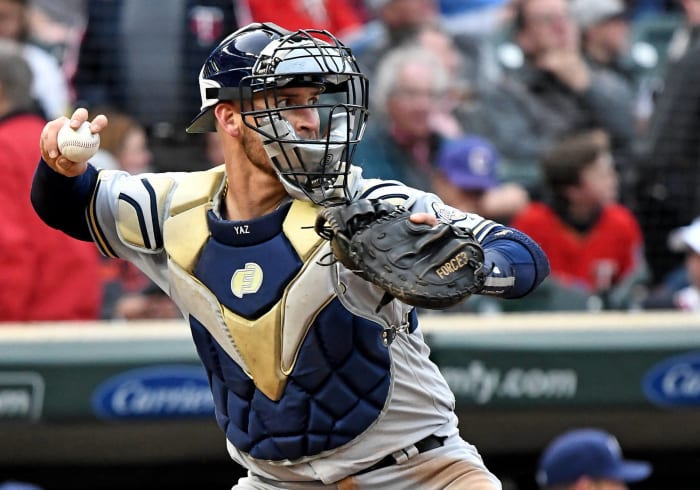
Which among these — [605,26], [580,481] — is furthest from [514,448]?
[605,26]

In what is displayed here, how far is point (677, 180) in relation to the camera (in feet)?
20.3

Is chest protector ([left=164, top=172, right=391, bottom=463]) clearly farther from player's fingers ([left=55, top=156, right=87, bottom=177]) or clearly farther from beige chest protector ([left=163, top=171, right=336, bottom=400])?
player's fingers ([left=55, top=156, right=87, bottom=177])

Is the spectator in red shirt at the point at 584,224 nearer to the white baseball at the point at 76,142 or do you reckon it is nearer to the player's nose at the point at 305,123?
the player's nose at the point at 305,123

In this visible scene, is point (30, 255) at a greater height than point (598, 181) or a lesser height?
lesser

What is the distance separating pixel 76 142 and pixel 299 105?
47 cm

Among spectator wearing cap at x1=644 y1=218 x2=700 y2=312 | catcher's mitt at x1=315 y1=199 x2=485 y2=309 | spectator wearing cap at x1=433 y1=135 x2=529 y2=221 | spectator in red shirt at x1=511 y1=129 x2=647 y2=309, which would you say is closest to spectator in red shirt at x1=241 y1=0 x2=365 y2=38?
spectator wearing cap at x1=433 y1=135 x2=529 y2=221

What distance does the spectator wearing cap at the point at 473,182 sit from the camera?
18.7 ft

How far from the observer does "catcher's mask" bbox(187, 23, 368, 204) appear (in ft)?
8.75

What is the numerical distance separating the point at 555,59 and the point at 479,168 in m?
0.95

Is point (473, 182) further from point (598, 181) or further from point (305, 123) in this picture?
point (305, 123)

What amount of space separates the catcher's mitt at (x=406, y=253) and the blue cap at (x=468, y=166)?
3.25 m

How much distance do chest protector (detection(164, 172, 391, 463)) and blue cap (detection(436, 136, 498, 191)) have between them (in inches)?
117

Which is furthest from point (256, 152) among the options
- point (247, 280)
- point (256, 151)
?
point (247, 280)

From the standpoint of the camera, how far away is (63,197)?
289 centimetres
